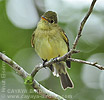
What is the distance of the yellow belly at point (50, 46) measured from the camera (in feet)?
16.3

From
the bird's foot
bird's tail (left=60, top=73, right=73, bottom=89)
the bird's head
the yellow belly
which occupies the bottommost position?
bird's tail (left=60, top=73, right=73, bottom=89)

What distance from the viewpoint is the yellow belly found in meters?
4.97

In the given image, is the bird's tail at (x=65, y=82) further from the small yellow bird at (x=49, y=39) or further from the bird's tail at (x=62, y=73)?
the small yellow bird at (x=49, y=39)

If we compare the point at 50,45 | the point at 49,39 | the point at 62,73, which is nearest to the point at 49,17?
the point at 49,39

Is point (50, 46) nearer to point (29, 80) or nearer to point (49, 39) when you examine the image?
point (49, 39)

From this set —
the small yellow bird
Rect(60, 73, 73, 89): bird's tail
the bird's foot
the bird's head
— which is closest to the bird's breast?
the small yellow bird

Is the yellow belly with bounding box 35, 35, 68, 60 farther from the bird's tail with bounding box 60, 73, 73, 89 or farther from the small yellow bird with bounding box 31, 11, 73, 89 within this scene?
the bird's tail with bounding box 60, 73, 73, 89

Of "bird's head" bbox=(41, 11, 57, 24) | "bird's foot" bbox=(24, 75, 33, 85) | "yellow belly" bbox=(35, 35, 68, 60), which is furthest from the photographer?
"bird's head" bbox=(41, 11, 57, 24)

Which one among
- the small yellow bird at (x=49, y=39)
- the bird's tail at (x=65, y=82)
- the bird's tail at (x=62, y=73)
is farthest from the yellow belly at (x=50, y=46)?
the bird's tail at (x=65, y=82)

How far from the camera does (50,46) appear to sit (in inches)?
195

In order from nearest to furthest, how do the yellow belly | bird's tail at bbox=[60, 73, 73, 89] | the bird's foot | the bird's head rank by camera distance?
the bird's foot < the yellow belly < the bird's head < bird's tail at bbox=[60, 73, 73, 89]

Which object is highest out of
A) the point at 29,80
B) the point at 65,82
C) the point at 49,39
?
the point at 29,80

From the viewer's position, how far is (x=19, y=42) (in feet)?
20.3

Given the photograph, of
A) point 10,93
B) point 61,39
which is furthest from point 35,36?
point 10,93
